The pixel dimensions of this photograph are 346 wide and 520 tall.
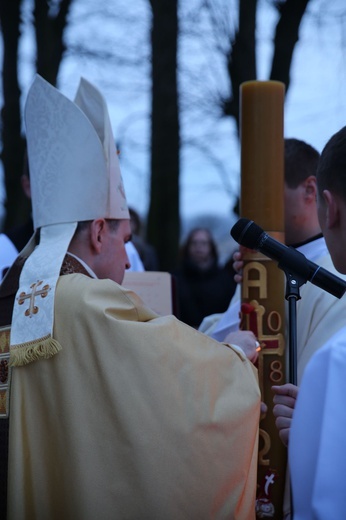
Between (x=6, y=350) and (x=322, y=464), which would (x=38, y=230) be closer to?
(x=6, y=350)

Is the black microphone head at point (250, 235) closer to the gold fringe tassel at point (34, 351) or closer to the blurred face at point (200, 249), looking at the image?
the gold fringe tassel at point (34, 351)

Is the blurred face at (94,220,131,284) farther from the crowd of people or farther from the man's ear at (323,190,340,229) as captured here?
the man's ear at (323,190,340,229)

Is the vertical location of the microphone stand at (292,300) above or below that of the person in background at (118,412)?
above

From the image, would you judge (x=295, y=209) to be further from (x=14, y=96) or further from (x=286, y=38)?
(x=14, y=96)

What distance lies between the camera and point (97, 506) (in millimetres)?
2400

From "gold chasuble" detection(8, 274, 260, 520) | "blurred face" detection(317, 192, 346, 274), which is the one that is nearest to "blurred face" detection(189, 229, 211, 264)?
"gold chasuble" detection(8, 274, 260, 520)

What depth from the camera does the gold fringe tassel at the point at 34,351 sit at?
8.05 ft

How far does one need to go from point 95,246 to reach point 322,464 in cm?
149

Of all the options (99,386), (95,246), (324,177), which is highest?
(324,177)

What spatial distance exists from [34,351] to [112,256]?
1.89ft

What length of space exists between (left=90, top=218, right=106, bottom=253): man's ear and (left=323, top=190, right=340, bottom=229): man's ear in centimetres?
113

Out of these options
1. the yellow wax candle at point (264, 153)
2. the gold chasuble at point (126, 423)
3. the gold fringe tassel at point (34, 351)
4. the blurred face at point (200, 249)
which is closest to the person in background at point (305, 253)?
the yellow wax candle at point (264, 153)

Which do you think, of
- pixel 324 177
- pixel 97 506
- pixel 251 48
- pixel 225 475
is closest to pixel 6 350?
pixel 97 506

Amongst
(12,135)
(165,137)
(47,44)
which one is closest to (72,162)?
(165,137)
